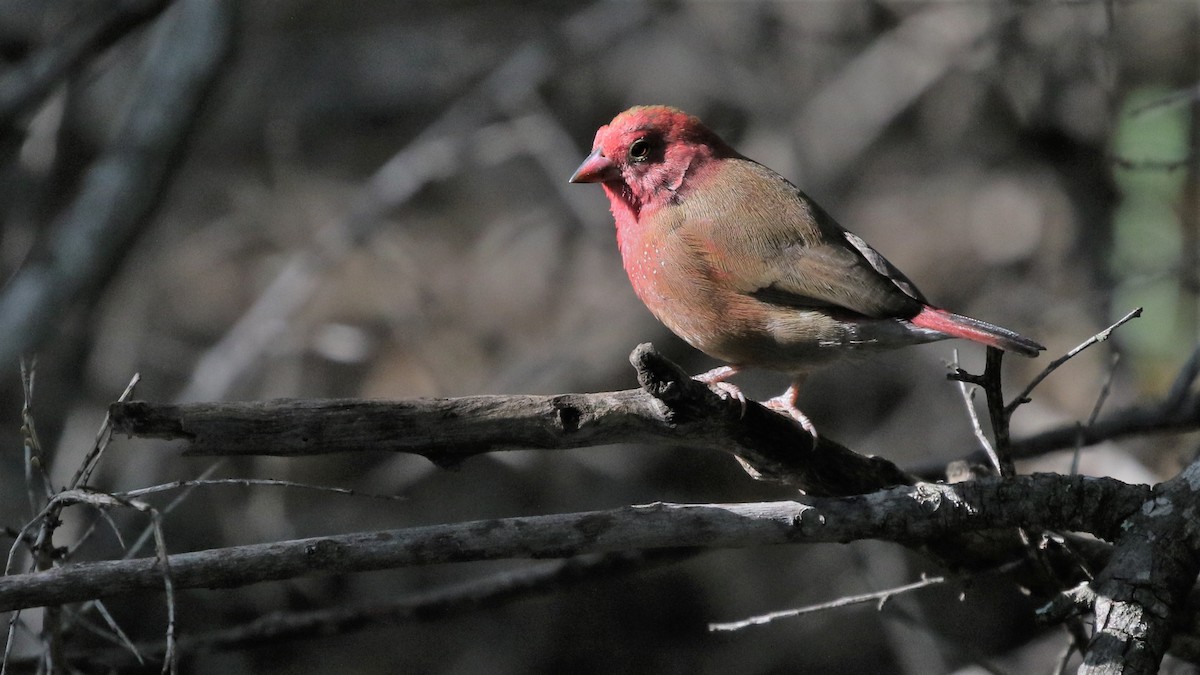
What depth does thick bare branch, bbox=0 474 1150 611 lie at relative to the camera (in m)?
2.31

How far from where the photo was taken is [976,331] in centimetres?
327

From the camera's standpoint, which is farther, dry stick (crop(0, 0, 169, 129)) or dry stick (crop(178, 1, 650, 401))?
dry stick (crop(178, 1, 650, 401))

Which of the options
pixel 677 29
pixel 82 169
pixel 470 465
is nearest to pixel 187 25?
pixel 82 169

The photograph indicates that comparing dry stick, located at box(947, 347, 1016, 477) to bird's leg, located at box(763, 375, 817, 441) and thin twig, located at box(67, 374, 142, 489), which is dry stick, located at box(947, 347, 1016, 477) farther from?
thin twig, located at box(67, 374, 142, 489)

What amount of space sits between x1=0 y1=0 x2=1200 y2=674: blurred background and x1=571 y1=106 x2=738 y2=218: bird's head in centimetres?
162

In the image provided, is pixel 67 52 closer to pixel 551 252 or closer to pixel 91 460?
pixel 91 460

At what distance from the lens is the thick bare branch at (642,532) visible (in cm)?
231

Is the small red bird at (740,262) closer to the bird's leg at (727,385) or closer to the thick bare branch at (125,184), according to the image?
the bird's leg at (727,385)

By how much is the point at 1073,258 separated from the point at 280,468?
4.70m

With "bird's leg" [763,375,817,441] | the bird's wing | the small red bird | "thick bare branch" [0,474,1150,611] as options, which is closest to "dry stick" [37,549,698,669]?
"bird's leg" [763,375,817,441]

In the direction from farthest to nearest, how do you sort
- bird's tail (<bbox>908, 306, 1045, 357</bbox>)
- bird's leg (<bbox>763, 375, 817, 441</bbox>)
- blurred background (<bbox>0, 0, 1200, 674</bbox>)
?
blurred background (<bbox>0, 0, 1200, 674</bbox>)
bird's leg (<bbox>763, 375, 817, 441</bbox>)
bird's tail (<bbox>908, 306, 1045, 357</bbox>)

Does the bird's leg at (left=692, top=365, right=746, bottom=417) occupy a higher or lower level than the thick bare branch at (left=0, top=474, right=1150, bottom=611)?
higher

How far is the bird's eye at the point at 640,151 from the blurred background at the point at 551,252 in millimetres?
1696

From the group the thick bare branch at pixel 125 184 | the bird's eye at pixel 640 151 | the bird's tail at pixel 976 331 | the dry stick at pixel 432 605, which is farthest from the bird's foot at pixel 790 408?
the thick bare branch at pixel 125 184
